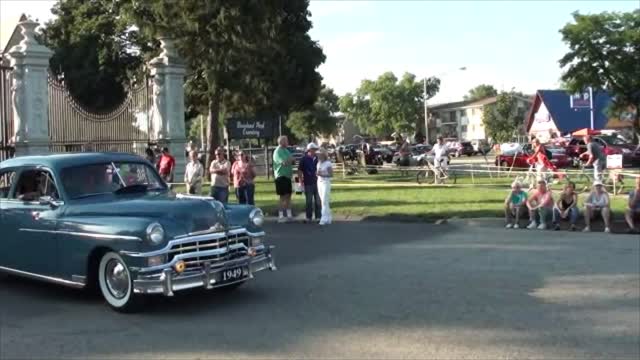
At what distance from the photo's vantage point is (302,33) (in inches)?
1469

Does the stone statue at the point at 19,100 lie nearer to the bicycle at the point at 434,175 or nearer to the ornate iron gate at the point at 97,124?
the ornate iron gate at the point at 97,124

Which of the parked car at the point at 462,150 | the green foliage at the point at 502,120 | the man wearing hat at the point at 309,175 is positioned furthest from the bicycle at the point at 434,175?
the green foliage at the point at 502,120

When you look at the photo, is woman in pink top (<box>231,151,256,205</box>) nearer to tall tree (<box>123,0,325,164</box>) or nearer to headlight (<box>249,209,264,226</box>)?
headlight (<box>249,209,264,226</box>)

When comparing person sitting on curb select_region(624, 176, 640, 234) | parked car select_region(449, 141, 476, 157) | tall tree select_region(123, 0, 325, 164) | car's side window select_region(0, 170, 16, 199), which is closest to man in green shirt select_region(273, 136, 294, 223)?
person sitting on curb select_region(624, 176, 640, 234)

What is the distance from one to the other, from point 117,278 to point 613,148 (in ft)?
118

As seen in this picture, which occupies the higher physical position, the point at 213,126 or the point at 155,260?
the point at 213,126

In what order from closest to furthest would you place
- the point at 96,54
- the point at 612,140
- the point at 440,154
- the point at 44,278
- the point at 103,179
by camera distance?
1. the point at 44,278
2. the point at 103,179
3. the point at 440,154
4. the point at 96,54
5. the point at 612,140

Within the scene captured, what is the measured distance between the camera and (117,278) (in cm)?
810

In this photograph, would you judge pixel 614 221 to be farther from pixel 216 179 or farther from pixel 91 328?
pixel 91 328

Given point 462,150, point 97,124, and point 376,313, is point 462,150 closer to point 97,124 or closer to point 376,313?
point 97,124

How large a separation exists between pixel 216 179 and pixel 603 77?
144ft

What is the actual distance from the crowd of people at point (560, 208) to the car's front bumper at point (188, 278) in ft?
27.9

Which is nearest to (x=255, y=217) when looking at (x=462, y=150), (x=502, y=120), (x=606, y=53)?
(x=606, y=53)

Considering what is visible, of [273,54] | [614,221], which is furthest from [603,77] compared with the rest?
[614,221]
